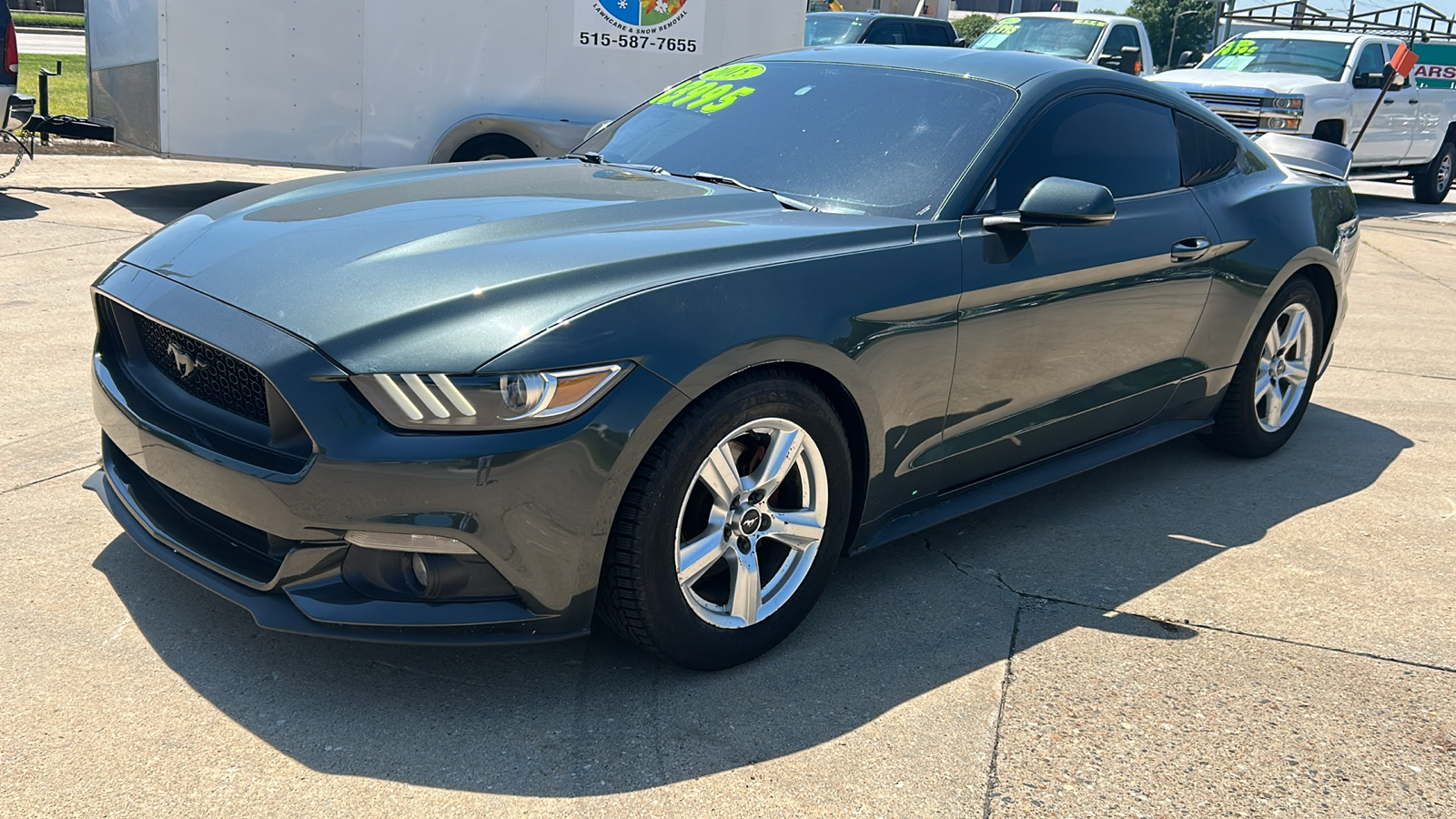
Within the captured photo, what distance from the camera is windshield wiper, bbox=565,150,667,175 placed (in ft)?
13.8

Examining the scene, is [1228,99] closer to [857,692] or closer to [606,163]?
[606,163]

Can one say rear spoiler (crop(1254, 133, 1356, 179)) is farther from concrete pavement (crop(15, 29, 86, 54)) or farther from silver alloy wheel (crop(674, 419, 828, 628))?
concrete pavement (crop(15, 29, 86, 54))

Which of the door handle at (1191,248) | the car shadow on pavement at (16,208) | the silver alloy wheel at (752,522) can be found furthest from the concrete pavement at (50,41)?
the silver alloy wheel at (752,522)

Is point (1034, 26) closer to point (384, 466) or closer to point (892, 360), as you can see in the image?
point (892, 360)

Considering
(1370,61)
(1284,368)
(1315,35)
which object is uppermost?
(1315,35)

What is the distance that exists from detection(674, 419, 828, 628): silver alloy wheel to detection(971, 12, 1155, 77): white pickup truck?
13.6m

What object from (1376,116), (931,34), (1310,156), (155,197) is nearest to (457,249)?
(1310,156)

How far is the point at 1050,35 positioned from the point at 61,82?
13.3 m

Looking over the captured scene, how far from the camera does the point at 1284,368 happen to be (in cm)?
538

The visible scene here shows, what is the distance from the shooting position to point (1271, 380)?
5301 millimetres

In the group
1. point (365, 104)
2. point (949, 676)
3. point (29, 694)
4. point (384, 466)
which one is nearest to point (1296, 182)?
point (949, 676)

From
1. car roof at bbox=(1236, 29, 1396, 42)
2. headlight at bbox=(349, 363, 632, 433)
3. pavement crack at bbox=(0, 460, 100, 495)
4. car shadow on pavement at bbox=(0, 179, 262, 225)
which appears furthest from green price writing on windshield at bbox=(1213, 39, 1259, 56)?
headlight at bbox=(349, 363, 632, 433)

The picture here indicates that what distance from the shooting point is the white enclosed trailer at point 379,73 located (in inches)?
365

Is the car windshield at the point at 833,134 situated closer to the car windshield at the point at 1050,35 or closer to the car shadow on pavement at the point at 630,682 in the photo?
the car shadow on pavement at the point at 630,682
